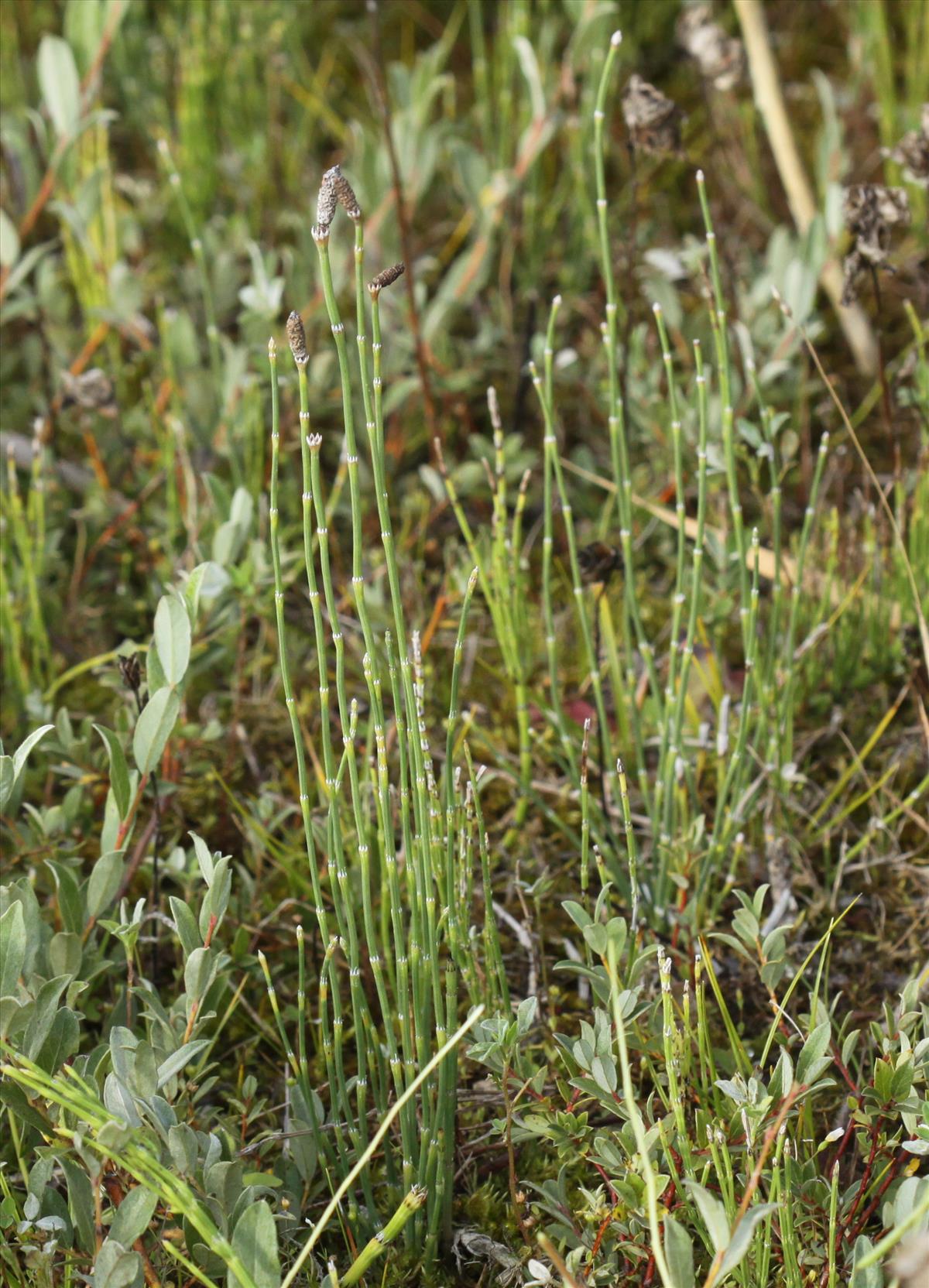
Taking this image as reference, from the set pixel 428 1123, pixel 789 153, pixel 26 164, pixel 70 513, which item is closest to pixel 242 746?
pixel 70 513

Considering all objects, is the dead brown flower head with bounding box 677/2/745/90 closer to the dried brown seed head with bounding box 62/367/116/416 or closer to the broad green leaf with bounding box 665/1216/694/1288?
the dried brown seed head with bounding box 62/367/116/416

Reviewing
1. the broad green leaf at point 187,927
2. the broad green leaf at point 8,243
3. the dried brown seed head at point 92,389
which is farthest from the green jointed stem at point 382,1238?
the broad green leaf at point 8,243

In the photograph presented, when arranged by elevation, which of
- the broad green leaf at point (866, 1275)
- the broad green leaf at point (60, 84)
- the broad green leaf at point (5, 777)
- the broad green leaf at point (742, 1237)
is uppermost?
the broad green leaf at point (60, 84)

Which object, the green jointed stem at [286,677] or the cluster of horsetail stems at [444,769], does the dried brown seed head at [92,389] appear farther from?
the green jointed stem at [286,677]

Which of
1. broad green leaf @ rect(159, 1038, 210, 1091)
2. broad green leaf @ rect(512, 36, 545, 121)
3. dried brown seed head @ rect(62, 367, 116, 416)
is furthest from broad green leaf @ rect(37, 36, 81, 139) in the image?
broad green leaf @ rect(159, 1038, 210, 1091)

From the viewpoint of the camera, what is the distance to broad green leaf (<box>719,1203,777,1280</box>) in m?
0.80

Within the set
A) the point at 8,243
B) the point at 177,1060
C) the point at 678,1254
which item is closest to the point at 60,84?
the point at 8,243

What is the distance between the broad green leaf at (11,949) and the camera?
98 cm

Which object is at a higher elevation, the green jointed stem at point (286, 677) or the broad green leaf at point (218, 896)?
the green jointed stem at point (286, 677)

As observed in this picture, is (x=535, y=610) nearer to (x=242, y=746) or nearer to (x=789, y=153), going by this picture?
(x=242, y=746)

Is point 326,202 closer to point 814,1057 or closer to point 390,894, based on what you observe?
point 390,894

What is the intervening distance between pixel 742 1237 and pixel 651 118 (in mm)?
1156

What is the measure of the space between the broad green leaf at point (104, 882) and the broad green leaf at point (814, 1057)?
61 cm

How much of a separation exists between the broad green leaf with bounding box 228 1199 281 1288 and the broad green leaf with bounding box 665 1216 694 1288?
0.27 m
